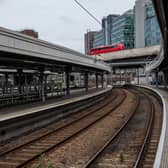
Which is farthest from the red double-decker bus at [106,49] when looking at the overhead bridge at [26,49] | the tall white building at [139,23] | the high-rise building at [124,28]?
the overhead bridge at [26,49]

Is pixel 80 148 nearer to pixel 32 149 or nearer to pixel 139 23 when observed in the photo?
pixel 32 149

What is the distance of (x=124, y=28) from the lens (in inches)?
4439

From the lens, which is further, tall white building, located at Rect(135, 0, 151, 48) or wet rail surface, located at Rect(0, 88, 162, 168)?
tall white building, located at Rect(135, 0, 151, 48)

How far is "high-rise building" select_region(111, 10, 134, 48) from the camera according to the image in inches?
4385

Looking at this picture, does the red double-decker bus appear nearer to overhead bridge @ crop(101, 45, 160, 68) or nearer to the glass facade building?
overhead bridge @ crop(101, 45, 160, 68)

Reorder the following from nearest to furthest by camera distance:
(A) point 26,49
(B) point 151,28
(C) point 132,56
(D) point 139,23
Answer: (A) point 26,49 → (C) point 132,56 → (B) point 151,28 → (D) point 139,23

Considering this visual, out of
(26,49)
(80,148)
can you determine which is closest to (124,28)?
(26,49)

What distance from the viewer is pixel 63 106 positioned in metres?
17.9

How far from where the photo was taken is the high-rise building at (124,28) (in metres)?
111

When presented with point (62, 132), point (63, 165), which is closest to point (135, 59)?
point (62, 132)

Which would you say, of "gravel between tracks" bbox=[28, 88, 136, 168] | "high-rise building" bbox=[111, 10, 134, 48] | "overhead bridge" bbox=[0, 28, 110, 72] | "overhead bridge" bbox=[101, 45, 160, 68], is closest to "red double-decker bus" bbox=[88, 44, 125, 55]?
"overhead bridge" bbox=[101, 45, 160, 68]

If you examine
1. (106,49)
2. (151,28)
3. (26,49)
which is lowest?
(26,49)

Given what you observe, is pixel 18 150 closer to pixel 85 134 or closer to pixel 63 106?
pixel 85 134

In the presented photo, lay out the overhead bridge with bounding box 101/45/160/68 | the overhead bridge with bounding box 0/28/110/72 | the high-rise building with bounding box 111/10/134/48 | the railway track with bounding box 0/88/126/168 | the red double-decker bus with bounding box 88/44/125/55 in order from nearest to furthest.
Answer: the railway track with bounding box 0/88/126/168 → the overhead bridge with bounding box 0/28/110/72 → the overhead bridge with bounding box 101/45/160/68 → the red double-decker bus with bounding box 88/44/125/55 → the high-rise building with bounding box 111/10/134/48
